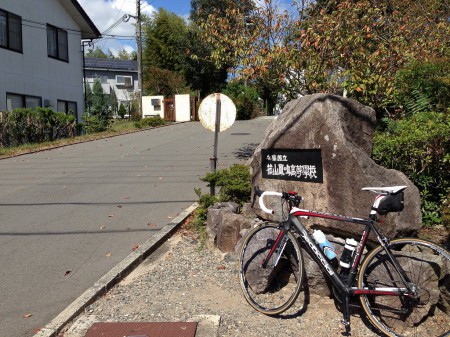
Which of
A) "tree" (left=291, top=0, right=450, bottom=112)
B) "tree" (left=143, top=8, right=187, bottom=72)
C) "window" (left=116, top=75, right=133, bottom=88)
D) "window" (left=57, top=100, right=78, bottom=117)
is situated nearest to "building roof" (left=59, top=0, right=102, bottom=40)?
"window" (left=57, top=100, right=78, bottom=117)

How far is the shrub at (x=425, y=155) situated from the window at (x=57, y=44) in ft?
62.1

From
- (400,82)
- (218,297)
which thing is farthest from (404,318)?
(400,82)

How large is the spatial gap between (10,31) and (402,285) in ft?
62.1

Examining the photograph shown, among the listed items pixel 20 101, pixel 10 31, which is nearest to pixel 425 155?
pixel 20 101

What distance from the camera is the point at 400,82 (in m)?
7.01

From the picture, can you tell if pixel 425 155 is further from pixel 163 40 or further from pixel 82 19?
pixel 163 40

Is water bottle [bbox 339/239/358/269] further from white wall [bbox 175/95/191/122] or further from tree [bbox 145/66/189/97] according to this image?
tree [bbox 145/66/189/97]

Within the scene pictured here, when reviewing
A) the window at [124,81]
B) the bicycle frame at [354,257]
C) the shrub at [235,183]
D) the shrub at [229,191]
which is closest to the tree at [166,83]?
the window at [124,81]

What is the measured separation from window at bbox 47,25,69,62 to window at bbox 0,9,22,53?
2241 mm

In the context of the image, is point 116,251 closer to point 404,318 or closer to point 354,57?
point 404,318

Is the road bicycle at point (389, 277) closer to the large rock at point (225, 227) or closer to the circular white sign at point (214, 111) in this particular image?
the large rock at point (225, 227)

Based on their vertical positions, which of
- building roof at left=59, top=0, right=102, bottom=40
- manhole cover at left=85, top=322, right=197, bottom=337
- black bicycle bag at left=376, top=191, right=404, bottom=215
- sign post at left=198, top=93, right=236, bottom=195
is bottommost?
manhole cover at left=85, top=322, right=197, bottom=337

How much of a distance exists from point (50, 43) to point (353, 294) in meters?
20.9

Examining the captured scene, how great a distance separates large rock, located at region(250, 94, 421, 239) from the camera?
4.05 meters
